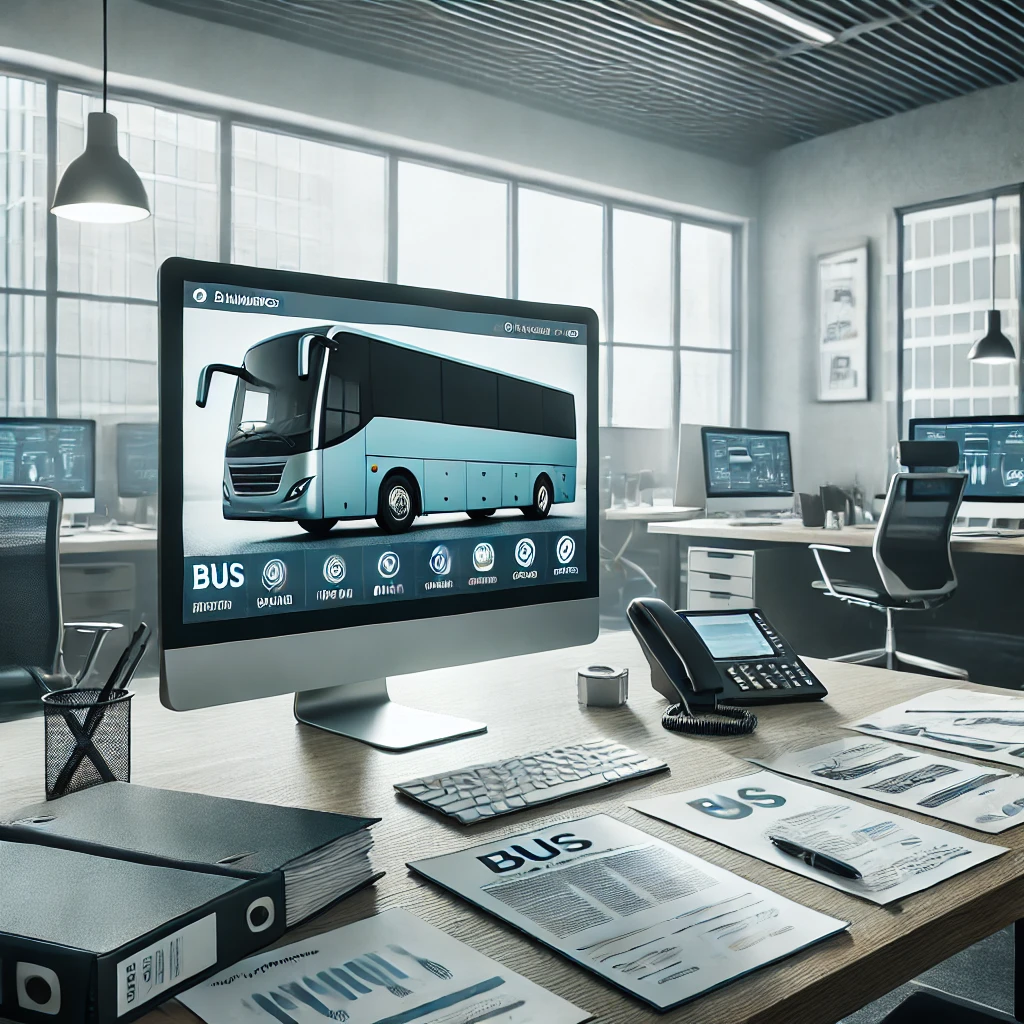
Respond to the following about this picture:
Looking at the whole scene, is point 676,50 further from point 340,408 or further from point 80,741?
point 80,741

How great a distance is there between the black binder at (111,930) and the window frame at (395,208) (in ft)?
15.5

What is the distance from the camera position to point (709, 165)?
291 inches

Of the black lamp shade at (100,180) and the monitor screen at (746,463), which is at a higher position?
the black lamp shade at (100,180)

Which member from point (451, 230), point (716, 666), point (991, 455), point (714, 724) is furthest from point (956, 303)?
point (714, 724)

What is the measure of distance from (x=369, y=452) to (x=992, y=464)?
169 inches

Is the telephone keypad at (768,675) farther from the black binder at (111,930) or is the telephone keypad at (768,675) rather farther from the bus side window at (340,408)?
the black binder at (111,930)

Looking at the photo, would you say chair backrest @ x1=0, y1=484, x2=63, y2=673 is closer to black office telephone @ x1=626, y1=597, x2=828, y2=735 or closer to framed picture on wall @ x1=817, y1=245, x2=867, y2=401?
black office telephone @ x1=626, y1=597, x2=828, y2=735

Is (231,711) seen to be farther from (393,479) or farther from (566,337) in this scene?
(566,337)

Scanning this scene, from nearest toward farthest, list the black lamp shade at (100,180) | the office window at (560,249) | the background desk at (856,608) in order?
the black lamp shade at (100,180) → the background desk at (856,608) → the office window at (560,249)

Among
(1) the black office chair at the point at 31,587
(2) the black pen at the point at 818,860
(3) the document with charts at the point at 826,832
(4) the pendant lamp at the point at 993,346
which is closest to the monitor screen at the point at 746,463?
(4) the pendant lamp at the point at 993,346

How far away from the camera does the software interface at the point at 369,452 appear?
101 cm

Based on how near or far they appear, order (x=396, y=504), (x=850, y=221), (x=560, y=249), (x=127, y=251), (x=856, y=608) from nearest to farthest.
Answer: (x=396, y=504) < (x=127, y=251) < (x=856, y=608) < (x=560, y=249) < (x=850, y=221)

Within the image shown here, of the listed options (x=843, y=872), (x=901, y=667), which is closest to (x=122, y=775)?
(x=843, y=872)

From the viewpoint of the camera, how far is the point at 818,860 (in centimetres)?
75
